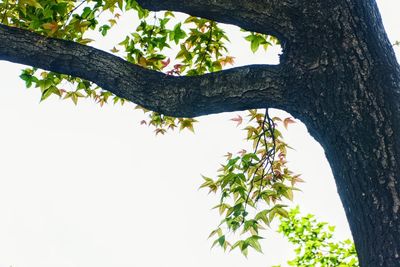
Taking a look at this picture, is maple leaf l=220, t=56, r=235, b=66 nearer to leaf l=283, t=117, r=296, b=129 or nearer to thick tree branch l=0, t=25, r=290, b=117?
leaf l=283, t=117, r=296, b=129

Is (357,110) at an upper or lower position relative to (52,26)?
lower

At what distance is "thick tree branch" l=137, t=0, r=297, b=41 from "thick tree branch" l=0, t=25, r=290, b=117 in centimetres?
21

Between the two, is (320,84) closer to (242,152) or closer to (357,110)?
(357,110)

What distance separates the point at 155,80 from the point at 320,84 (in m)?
0.92

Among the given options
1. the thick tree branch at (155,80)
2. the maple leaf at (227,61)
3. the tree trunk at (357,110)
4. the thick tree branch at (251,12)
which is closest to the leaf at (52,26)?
the thick tree branch at (155,80)

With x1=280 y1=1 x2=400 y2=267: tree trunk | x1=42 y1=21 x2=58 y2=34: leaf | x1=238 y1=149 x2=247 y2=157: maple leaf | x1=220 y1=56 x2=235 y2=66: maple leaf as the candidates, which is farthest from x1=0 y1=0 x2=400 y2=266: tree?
x1=220 y1=56 x2=235 y2=66: maple leaf

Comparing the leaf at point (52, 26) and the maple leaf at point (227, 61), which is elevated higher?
the maple leaf at point (227, 61)

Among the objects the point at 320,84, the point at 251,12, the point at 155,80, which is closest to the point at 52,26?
the point at 155,80

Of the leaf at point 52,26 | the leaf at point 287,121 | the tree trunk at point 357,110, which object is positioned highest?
the leaf at point 52,26

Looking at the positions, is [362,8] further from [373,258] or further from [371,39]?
[373,258]

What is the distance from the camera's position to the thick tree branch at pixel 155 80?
2617 millimetres

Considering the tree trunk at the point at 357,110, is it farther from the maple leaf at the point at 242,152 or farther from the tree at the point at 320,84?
the maple leaf at the point at 242,152

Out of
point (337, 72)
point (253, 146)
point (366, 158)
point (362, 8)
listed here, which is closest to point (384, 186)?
point (366, 158)

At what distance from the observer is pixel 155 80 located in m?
2.79
